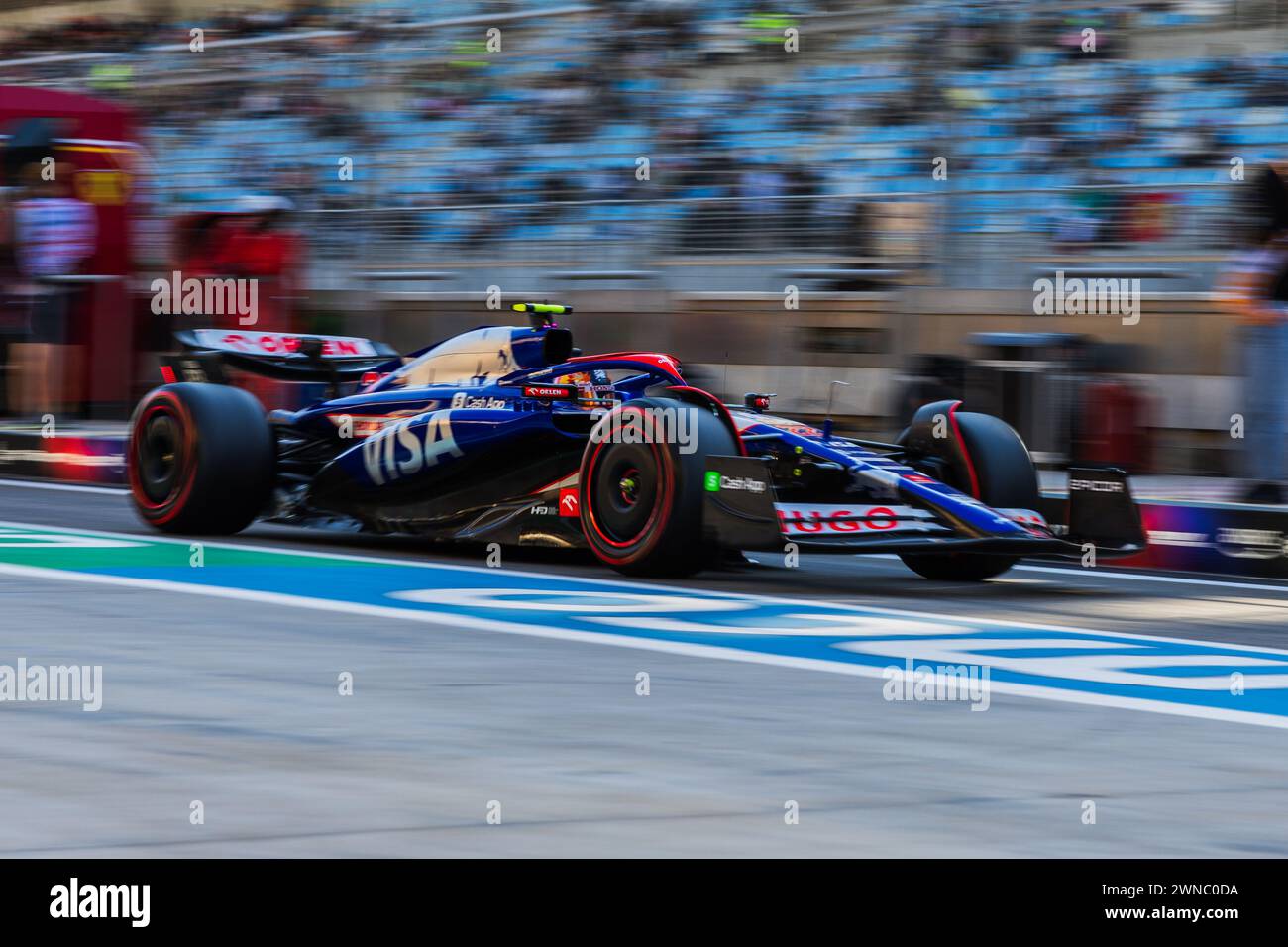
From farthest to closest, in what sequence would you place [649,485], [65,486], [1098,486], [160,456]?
[65,486] < [160,456] < [1098,486] < [649,485]

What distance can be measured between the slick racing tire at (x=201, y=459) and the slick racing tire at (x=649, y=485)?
2.06 metres

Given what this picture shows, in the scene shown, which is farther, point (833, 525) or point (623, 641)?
point (833, 525)

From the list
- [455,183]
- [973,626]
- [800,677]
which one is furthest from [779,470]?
[455,183]

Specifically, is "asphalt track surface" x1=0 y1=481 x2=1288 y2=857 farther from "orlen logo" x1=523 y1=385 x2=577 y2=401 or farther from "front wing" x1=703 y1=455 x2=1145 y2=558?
"orlen logo" x1=523 y1=385 x2=577 y2=401

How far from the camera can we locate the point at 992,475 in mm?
9258

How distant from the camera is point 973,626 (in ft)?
25.4

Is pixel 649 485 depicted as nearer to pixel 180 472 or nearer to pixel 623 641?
pixel 623 641

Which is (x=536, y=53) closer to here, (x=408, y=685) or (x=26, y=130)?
(x=26, y=130)

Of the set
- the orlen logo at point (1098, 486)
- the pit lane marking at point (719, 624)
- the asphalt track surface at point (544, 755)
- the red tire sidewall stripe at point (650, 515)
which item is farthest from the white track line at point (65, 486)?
the orlen logo at point (1098, 486)

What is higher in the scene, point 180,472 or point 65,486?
point 180,472

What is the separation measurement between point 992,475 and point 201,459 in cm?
387

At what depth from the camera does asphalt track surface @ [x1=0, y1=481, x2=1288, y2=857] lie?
4.01 meters

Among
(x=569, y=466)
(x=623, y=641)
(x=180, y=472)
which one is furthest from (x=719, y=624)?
(x=180, y=472)

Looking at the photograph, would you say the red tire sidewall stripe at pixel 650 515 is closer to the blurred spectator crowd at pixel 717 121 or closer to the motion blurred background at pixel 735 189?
the motion blurred background at pixel 735 189
